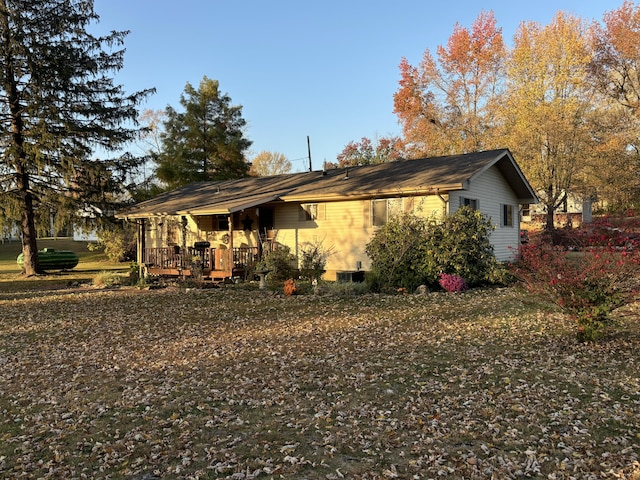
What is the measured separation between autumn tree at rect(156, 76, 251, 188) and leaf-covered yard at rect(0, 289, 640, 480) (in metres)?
25.0

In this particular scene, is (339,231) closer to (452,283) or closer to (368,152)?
(452,283)

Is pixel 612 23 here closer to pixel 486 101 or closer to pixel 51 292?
pixel 486 101

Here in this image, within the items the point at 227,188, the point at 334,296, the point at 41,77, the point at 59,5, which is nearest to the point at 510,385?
the point at 334,296

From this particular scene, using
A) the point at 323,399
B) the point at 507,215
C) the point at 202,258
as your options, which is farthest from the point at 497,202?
the point at 323,399

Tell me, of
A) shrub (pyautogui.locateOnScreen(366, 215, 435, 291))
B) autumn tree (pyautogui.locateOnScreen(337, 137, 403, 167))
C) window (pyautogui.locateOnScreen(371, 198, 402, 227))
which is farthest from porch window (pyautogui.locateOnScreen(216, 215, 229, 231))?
autumn tree (pyautogui.locateOnScreen(337, 137, 403, 167))

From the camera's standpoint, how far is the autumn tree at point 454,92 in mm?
31156

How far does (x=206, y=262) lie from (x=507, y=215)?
11.6 m

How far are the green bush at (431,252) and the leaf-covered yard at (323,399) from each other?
3.70 metres

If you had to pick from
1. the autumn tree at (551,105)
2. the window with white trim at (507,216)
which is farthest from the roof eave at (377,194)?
the autumn tree at (551,105)

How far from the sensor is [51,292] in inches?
600

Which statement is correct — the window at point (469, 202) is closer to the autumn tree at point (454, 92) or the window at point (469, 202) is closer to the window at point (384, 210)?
the window at point (384, 210)

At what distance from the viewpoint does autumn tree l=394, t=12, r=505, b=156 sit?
1227 inches

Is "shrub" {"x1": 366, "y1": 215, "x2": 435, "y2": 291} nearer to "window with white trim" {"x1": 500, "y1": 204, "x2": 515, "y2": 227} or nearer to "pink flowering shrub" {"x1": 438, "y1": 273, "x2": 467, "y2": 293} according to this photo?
"pink flowering shrub" {"x1": 438, "y1": 273, "x2": 467, "y2": 293}

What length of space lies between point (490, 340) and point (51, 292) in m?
13.8
